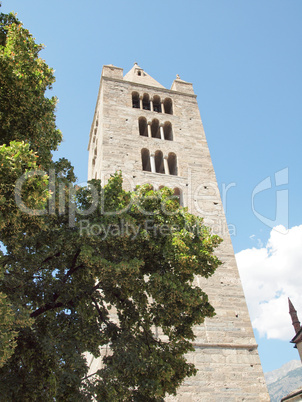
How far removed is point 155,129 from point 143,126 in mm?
677

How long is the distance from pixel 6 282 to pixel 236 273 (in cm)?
976

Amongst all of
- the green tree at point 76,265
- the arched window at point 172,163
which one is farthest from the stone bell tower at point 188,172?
the green tree at point 76,265

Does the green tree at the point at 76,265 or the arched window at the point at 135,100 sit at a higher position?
the arched window at the point at 135,100

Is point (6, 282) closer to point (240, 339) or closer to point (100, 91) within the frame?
point (240, 339)

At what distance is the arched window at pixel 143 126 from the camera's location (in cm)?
1989

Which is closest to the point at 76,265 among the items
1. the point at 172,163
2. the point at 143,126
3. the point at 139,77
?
the point at 172,163

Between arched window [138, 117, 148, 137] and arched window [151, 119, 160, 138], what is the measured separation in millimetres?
441

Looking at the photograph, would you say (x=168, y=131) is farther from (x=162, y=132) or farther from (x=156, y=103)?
(x=156, y=103)

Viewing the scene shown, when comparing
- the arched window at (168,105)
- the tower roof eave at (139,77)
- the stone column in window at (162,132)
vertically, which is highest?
the tower roof eave at (139,77)

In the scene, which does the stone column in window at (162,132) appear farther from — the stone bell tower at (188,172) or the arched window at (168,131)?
the arched window at (168,131)

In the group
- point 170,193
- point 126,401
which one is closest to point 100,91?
point 170,193

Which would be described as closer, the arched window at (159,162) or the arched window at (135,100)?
the arched window at (159,162)

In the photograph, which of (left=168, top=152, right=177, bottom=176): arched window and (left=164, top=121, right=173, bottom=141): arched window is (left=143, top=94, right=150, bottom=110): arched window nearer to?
(left=164, top=121, right=173, bottom=141): arched window

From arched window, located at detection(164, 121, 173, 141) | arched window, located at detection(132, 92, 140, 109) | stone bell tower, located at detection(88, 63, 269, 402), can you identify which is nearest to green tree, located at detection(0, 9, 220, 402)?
stone bell tower, located at detection(88, 63, 269, 402)
